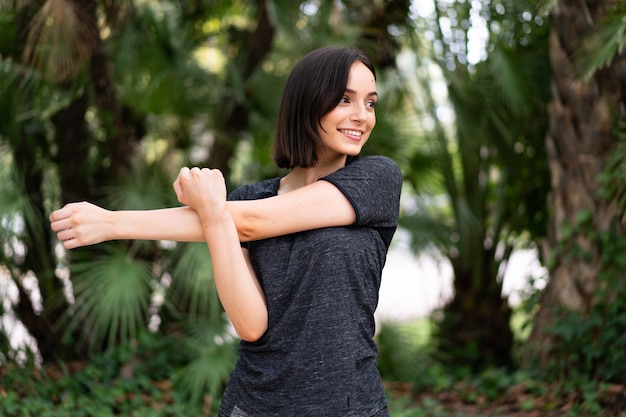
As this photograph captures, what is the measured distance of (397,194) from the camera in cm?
171

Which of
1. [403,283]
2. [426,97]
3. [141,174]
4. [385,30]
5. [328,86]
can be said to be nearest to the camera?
[328,86]

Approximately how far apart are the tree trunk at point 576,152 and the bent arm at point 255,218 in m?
2.82

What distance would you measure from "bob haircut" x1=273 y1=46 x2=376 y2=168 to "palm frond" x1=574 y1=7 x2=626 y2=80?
213 centimetres

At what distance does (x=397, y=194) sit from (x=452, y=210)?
3.59 meters

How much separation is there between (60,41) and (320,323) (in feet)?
10.4

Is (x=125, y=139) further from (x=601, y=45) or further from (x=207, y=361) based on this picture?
(x=601, y=45)

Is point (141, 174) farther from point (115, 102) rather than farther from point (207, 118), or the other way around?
point (207, 118)

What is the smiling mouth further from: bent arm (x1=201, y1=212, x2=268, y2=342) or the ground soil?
the ground soil

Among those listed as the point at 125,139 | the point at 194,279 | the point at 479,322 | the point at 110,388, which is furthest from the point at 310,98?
the point at 479,322

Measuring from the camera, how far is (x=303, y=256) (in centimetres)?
155

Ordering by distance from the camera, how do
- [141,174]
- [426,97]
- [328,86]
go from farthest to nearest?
[426,97]
[141,174]
[328,86]

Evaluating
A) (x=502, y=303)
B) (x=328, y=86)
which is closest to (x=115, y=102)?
(x=502, y=303)

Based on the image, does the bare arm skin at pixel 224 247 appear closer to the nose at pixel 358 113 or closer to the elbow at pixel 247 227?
the elbow at pixel 247 227

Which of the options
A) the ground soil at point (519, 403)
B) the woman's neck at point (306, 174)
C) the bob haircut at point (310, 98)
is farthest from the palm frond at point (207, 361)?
the bob haircut at point (310, 98)
